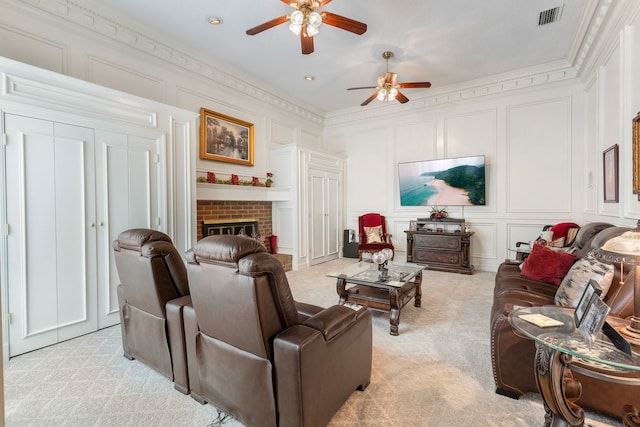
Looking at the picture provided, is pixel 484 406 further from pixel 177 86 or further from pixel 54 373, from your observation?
pixel 177 86

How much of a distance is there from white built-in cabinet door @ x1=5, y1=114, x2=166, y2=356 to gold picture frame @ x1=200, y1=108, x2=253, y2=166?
55.1 inches

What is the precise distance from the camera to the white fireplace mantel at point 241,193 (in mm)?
4434

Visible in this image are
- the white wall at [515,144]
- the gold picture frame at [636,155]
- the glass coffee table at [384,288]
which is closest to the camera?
the gold picture frame at [636,155]

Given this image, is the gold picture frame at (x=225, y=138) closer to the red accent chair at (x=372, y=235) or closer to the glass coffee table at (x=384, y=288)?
the red accent chair at (x=372, y=235)

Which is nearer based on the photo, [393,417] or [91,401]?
[393,417]

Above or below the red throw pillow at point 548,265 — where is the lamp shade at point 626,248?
above

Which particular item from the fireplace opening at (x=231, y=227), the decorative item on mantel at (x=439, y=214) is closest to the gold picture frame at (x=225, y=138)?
the fireplace opening at (x=231, y=227)

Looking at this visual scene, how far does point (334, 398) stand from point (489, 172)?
4.96 m

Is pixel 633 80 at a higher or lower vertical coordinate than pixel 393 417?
higher

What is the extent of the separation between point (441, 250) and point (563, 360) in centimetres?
400

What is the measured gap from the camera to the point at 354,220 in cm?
Answer: 686

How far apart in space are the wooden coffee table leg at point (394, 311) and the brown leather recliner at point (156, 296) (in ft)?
5.84

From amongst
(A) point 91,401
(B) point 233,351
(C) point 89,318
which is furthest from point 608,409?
(C) point 89,318

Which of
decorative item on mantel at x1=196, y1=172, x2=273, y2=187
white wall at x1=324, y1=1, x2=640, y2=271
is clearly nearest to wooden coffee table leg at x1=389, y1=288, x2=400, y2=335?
white wall at x1=324, y1=1, x2=640, y2=271
